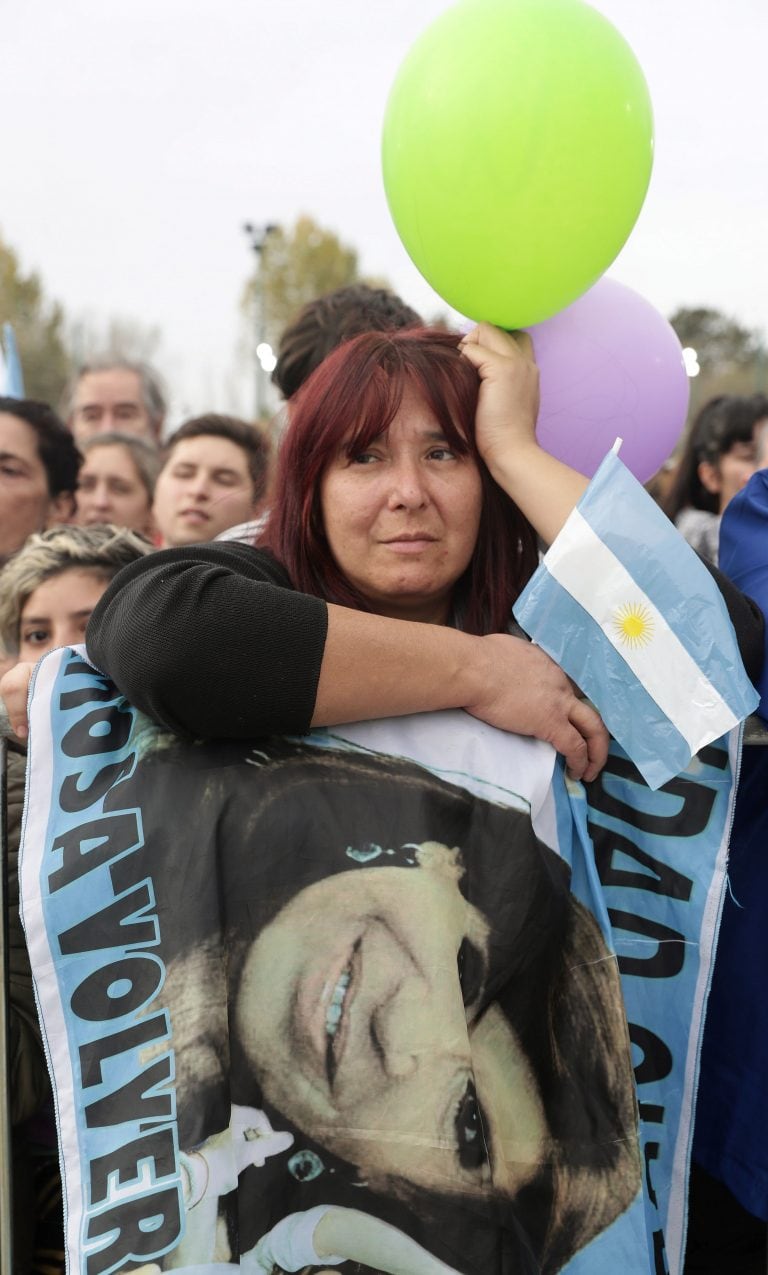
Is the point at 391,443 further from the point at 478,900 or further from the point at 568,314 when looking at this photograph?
the point at 478,900

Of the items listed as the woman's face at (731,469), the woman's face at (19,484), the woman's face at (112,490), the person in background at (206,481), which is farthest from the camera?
the woman's face at (731,469)

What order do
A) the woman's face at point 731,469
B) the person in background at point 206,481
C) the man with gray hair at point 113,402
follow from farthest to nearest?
1. the man with gray hair at point 113,402
2. the woman's face at point 731,469
3. the person in background at point 206,481

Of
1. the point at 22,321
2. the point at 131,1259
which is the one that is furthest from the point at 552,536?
the point at 22,321

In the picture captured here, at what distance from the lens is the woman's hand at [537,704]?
1779mm

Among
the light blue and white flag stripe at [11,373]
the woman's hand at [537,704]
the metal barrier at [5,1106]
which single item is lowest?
the metal barrier at [5,1106]

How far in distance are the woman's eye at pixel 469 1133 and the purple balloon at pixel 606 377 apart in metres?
1.14

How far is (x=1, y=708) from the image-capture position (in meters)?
1.83

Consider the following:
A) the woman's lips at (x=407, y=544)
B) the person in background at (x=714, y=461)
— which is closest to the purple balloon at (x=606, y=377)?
the woman's lips at (x=407, y=544)

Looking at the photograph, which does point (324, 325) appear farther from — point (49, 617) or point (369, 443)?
point (369, 443)

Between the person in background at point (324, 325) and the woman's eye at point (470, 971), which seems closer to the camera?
the woman's eye at point (470, 971)

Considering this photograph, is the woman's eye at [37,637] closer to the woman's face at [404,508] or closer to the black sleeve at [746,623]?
the woman's face at [404,508]

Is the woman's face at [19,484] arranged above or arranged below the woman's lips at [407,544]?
below

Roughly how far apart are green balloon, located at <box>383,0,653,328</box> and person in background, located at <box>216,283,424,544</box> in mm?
713

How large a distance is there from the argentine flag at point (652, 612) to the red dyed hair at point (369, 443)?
1.01 feet
